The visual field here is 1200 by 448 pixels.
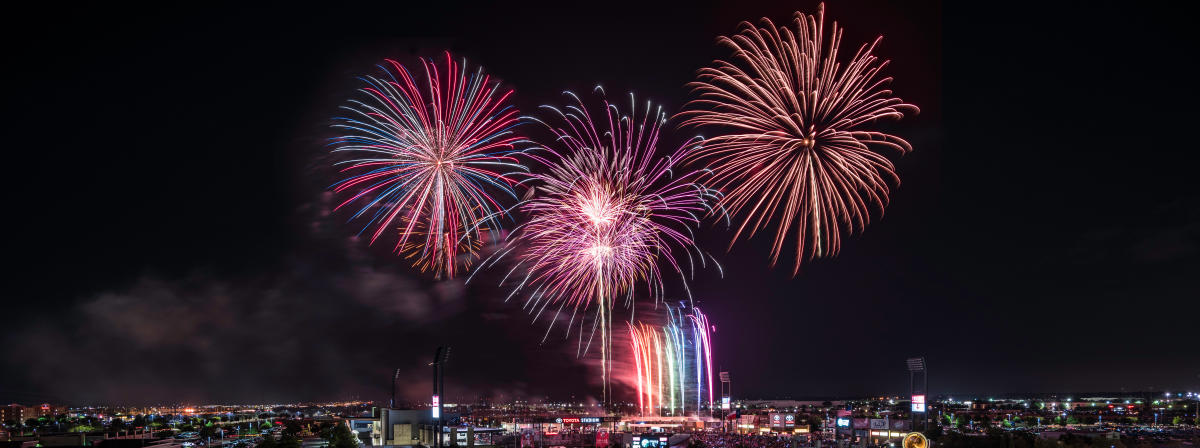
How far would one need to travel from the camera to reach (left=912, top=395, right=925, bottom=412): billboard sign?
5425cm

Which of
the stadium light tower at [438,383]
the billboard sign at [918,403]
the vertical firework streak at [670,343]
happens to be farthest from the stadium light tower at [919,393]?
the stadium light tower at [438,383]

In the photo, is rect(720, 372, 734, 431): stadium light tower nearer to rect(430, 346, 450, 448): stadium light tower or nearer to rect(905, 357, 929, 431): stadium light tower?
rect(905, 357, 929, 431): stadium light tower

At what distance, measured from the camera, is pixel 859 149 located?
1139 inches

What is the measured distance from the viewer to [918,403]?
54.6 m

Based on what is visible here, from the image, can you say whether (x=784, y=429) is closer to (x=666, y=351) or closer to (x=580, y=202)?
(x=666, y=351)

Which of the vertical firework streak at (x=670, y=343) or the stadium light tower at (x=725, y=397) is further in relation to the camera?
the stadium light tower at (x=725, y=397)

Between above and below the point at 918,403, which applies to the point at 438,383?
→ above

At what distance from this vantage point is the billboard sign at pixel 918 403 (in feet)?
178

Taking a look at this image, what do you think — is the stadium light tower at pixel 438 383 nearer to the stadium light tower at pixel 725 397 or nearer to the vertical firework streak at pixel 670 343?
the vertical firework streak at pixel 670 343

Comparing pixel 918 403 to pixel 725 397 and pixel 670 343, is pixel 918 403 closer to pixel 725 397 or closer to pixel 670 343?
pixel 670 343

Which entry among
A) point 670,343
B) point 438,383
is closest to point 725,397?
point 670,343

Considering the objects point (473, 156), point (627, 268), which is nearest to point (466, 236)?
point (473, 156)

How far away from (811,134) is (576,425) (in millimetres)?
64431

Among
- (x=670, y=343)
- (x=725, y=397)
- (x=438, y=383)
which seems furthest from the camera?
(x=725, y=397)
